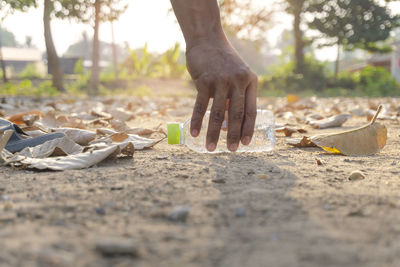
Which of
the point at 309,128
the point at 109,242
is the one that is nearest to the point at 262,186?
the point at 109,242

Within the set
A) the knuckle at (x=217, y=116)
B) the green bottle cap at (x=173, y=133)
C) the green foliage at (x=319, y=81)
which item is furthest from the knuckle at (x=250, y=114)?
the green foliage at (x=319, y=81)

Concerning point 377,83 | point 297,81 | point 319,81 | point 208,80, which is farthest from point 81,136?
point 319,81

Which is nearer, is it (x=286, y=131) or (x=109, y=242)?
(x=109, y=242)

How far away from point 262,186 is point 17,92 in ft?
24.2

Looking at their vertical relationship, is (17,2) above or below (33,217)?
above

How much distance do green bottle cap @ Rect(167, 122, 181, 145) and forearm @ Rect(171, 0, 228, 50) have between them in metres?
0.61

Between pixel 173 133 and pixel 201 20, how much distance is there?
0.70 meters

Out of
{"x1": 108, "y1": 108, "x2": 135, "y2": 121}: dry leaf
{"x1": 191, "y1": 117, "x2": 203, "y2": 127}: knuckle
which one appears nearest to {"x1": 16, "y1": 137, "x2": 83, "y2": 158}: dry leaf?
{"x1": 191, "y1": 117, "x2": 203, "y2": 127}: knuckle

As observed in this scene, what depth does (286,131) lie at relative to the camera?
2.48 m

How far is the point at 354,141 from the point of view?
182 cm

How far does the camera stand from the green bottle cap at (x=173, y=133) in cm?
213

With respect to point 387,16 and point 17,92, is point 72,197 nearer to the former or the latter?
point 17,92

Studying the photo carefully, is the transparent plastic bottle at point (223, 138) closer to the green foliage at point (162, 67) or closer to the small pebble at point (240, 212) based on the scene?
the small pebble at point (240, 212)

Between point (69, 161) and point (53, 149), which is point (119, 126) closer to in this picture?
point (53, 149)
